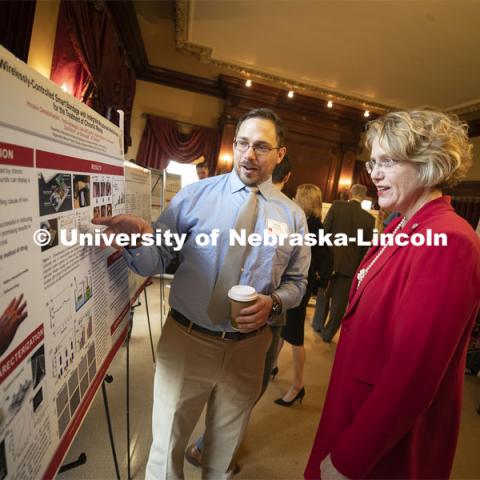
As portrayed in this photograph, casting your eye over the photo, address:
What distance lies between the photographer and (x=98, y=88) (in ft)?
9.86

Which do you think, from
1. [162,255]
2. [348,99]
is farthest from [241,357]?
[348,99]

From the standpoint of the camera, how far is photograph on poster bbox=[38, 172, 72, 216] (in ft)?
2.06

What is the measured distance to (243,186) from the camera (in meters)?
1.16

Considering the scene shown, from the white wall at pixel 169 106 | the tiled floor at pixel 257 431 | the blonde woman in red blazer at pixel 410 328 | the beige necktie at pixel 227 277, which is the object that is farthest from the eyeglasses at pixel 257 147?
the white wall at pixel 169 106

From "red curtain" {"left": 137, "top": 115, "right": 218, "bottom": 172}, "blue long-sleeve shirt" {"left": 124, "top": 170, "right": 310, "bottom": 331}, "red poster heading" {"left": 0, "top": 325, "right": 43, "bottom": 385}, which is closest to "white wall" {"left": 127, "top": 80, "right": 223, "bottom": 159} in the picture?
"red curtain" {"left": 137, "top": 115, "right": 218, "bottom": 172}

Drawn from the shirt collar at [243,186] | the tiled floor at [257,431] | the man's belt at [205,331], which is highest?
the shirt collar at [243,186]

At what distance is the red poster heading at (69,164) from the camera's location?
2.05ft

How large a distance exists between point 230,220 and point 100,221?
467mm

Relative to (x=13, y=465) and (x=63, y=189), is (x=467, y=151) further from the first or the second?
(x=13, y=465)

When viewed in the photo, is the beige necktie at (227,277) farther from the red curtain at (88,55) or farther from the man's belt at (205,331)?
the red curtain at (88,55)

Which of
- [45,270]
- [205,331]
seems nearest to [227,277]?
[205,331]

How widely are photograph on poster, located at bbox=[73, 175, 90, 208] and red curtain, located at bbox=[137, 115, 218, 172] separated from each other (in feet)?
16.4

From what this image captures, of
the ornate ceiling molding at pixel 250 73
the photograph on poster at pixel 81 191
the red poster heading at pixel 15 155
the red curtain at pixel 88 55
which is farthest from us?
the ornate ceiling molding at pixel 250 73

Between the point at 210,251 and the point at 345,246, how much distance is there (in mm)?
2453
